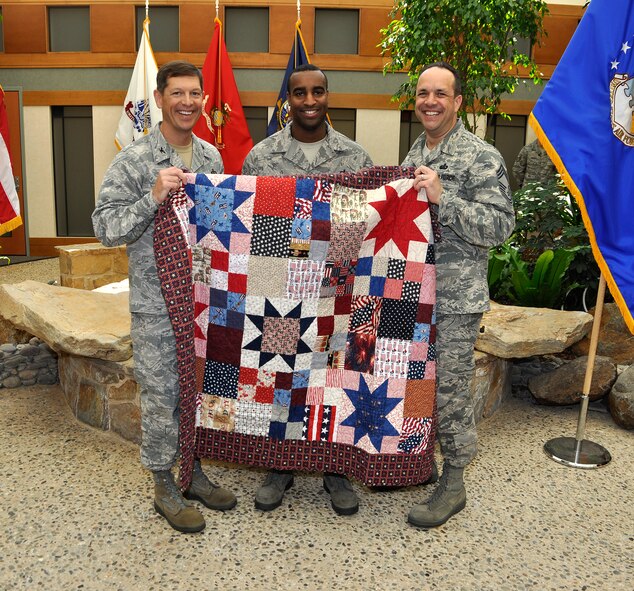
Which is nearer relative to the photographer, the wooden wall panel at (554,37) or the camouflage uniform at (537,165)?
the camouflage uniform at (537,165)

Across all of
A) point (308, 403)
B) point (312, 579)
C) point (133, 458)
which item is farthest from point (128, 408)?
point (312, 579)

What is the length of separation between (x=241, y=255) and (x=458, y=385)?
3.09 feet

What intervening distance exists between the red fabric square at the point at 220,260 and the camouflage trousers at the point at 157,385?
0.25m

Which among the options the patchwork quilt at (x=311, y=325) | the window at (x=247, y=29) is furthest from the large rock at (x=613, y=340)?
the window at (x=247, y=29)

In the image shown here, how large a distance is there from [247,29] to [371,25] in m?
1.52

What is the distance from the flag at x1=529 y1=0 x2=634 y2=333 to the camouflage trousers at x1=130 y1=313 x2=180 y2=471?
188 centimetres

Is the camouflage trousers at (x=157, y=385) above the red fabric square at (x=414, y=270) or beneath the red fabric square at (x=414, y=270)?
beneath

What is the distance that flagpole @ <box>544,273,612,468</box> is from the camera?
2.89m

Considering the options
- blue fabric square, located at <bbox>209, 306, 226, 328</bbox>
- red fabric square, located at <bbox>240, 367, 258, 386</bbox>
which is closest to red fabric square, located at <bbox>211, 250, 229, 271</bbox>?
blue fabric square, located at <bbox>209, 306, 226, 328</bbox>

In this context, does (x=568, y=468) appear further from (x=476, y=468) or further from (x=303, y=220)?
(x=303, y=220)

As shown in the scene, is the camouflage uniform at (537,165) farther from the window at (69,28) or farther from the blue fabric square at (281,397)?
the window at (69,28)

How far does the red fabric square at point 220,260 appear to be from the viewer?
219 cm

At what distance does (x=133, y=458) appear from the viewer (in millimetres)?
2807

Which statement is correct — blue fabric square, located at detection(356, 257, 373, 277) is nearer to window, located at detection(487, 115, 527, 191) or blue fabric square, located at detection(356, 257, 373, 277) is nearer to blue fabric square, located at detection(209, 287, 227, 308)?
blue fabric square, located at detection(209, 287, 227, 308)
